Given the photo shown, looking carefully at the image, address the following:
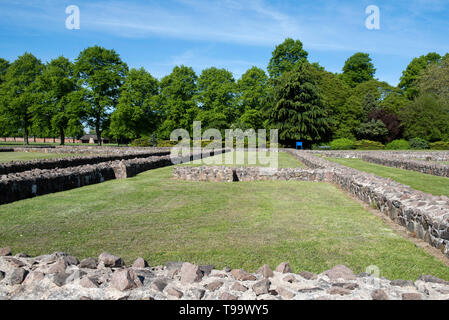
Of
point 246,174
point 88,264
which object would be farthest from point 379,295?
point 246,174

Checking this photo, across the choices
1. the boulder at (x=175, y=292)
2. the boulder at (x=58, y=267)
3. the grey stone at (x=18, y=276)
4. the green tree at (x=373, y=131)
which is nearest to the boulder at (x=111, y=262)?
the boulder at (x=58, y=267)

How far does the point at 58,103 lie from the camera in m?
44.0

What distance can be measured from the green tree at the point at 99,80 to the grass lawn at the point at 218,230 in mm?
38442

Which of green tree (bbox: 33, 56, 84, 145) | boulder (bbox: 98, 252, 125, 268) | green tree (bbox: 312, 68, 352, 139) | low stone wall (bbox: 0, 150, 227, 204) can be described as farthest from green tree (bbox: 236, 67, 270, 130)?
boulder (bbox: 98, 252, 125, 268)

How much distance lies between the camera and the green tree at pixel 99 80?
1706 inches

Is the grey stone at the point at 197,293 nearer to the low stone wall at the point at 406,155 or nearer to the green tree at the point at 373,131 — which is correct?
the low stone wall at the point at 406,155

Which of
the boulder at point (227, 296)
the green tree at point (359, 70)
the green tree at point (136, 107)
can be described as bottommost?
the boulder at point (227, 296)

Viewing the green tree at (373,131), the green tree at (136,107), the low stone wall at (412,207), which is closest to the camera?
the low stone wall at (412,207)

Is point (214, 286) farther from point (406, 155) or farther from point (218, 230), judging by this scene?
point (406, 155)

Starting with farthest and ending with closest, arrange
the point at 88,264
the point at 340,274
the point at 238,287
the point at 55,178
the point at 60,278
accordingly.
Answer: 1. the point at 55,178
2. the point at 88,264
3. the point at 340,274
4. the point at 60,278
5. the point at 238,287

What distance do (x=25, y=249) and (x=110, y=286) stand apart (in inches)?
105

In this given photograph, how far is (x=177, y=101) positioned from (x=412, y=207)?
148 feet

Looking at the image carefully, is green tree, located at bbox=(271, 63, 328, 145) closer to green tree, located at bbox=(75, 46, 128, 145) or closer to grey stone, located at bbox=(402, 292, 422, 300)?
green tree, located at bbox=(75, 46, 128, 145)

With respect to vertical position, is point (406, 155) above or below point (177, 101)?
below
